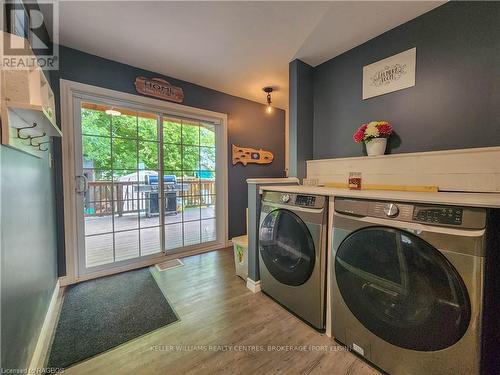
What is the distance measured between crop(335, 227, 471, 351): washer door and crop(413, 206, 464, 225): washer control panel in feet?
0.33

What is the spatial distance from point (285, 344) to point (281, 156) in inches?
123

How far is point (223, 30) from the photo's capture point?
73.6 inches

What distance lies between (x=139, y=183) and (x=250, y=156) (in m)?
1.75

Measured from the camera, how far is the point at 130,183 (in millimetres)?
2527

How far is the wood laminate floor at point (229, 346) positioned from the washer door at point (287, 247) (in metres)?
0.32

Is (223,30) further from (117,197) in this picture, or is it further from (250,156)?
(117,197)

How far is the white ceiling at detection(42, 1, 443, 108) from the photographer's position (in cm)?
161

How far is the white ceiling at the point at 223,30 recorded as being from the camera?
1.61 m

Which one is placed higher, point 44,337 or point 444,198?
point 444,198

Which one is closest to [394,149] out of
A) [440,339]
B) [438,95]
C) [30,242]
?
[438,95]

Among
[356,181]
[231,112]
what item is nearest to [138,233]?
[231,112]

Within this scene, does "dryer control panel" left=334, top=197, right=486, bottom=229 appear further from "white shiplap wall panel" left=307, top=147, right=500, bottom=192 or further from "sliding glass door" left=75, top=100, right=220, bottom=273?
"sliding glass door" left=75, top=100, right=220, bottom=273

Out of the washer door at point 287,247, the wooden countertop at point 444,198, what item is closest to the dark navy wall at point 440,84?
the wooden countertop at point 444,198

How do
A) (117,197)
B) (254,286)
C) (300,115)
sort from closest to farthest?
(254,286) < (300,115) < (117,197)
